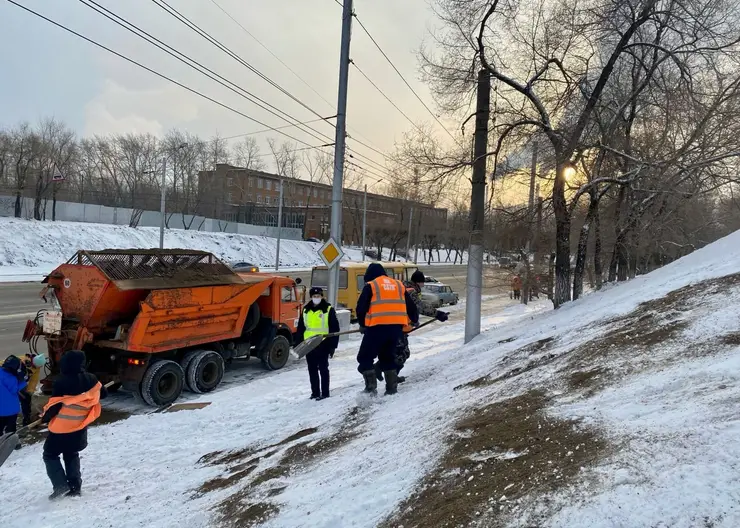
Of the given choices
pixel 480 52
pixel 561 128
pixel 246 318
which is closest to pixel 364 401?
pixel 246 318

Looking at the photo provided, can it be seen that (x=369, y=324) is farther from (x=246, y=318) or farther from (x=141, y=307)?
(x=246, y=318)

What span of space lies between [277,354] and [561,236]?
6687 mm

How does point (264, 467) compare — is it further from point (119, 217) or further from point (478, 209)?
point (119, 217)

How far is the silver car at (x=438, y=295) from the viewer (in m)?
24.9

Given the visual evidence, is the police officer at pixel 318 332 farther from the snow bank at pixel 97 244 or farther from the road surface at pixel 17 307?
the snow bank at pixel 97 244

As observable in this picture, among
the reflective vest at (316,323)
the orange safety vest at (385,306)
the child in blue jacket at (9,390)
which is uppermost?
the orange safety vest at (385,306)

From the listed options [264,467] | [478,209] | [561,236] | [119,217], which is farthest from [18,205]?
[264,467]

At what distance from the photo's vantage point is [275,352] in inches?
450

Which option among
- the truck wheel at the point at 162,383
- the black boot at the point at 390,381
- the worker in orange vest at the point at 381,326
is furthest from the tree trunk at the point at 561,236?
the truck wheel at the point at 162,383

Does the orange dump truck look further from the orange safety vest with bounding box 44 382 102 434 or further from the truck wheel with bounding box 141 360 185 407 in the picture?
the orange safety vest with bounding box 44 382 102 434

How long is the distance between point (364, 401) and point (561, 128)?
890 centimetres

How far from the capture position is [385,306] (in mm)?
6184

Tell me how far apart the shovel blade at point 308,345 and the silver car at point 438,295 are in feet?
57.4

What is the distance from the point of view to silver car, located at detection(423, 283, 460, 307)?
24.9 metres
